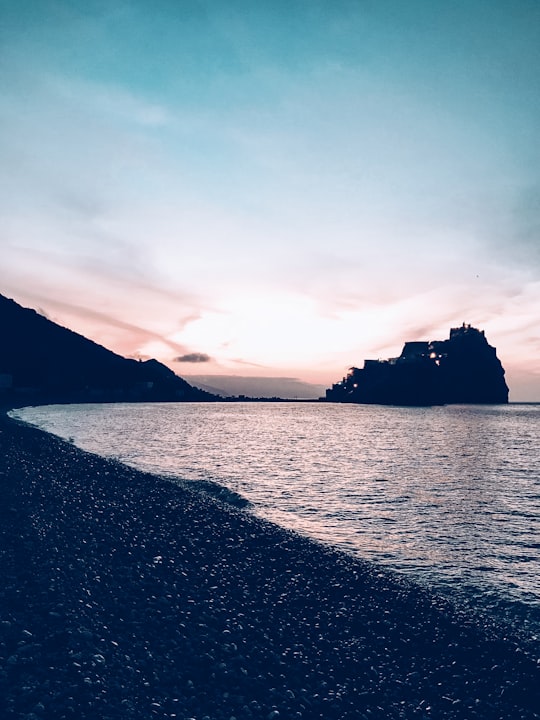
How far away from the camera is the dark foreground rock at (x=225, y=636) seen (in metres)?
8.28

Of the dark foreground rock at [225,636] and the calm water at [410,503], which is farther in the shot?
the calm water at [410,503]

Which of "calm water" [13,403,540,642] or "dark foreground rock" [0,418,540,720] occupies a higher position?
"dark foreground rock" [0,418,540,720]

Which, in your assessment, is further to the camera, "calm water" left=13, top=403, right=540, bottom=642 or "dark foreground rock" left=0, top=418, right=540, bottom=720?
"calm water" left=13, top=403, right=540, bottom=642

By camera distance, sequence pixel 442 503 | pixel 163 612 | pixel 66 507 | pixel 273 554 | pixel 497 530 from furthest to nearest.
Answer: pixel 442 503 → pixel 497 530 → pixel 66 507 → pixel 273 554 → pixel 163 612

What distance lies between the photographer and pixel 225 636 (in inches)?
416

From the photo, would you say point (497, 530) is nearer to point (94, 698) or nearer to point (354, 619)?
point (354, 619)

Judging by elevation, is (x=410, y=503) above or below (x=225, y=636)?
below

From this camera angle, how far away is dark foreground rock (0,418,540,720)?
828 centimetres

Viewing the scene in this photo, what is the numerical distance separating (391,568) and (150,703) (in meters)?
11.4

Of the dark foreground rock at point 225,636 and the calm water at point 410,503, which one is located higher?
the dark foreground rock at point 225,636

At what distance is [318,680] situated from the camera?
30.2ft

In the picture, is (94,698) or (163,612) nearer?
(94,698)

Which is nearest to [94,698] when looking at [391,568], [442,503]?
[391,568]

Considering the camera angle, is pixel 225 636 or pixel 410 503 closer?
pixel 225 636
